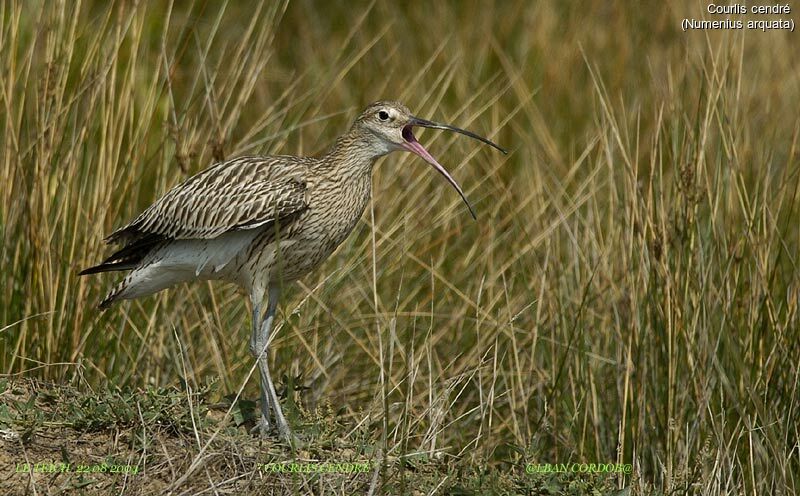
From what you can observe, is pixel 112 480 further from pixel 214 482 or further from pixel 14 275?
pixel 14 275

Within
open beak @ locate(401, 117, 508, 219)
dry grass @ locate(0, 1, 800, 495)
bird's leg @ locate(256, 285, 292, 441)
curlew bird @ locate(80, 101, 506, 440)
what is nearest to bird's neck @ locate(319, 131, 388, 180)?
curlew bird @ locate(80, 101, 506, 440)

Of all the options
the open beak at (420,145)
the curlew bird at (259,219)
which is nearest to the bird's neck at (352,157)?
the curlew bird at (259,219)

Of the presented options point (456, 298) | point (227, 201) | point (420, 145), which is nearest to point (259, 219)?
point (227, 201)

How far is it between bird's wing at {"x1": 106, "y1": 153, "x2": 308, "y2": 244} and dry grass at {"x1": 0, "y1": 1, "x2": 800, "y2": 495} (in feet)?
1.26

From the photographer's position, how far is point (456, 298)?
6.86 m

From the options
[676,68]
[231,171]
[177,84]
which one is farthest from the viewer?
[177,84]

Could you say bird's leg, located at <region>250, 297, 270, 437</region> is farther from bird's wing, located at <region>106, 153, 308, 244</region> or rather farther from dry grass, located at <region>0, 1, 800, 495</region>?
bird's wing, located at <region>106, 153, 308, 244</region>

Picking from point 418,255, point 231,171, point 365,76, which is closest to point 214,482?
point 231,171

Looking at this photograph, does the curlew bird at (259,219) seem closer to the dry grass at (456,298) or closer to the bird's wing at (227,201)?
the bird's wing at (227,201)

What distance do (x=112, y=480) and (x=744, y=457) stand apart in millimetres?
2618

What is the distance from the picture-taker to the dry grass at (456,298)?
5062mm

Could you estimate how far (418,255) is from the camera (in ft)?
22.7

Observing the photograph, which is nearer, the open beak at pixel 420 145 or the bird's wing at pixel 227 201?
the bird's wing at pixel 227 201

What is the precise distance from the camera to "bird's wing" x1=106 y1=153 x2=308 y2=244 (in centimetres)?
540
